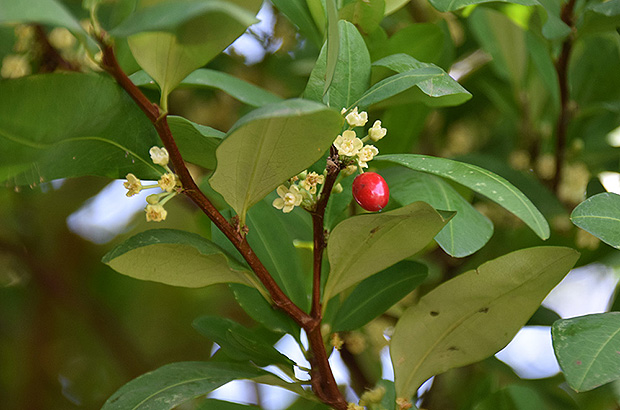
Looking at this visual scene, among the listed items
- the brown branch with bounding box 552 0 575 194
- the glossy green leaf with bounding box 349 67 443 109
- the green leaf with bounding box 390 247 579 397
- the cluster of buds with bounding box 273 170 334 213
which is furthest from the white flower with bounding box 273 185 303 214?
the brown branch with bounding box 552 0 575 194

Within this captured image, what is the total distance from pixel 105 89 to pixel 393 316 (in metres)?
0.73

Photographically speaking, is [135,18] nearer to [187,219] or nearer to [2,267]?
[187,219]

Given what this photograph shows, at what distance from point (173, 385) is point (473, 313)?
1.04 feet

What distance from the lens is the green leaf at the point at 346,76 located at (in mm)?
612

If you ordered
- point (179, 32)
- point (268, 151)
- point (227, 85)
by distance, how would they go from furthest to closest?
point (227, 85), point (268, 151), point (179, 32)

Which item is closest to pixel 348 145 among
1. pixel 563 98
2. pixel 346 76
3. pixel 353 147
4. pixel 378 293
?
pixel 353 147

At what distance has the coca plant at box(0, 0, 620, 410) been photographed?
1.69 ft

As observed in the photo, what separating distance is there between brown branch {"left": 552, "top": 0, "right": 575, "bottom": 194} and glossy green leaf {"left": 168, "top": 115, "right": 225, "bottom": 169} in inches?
21.3

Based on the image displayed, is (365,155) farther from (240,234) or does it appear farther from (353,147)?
(240,234)

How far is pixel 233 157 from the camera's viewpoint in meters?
0.53

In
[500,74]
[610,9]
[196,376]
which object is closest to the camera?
[196,376]

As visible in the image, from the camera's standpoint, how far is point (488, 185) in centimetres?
53

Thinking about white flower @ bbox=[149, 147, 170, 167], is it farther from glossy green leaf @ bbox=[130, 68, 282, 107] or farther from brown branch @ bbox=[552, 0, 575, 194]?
brown branch @ bbox=[552, 0, 575, 194]

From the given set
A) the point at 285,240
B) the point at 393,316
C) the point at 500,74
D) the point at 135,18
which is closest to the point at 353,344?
the point at 393,316
